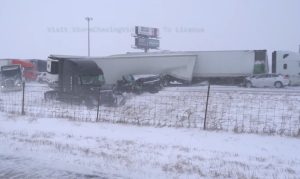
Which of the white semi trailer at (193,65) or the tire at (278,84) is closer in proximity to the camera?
the tire at (278,84)

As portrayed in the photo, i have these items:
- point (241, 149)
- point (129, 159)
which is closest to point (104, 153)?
point (129, 159)

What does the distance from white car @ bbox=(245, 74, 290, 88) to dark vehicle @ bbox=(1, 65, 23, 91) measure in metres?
20.4

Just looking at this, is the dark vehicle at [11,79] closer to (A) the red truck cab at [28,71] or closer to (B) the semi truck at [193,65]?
(B) the semi truck at [193,65]

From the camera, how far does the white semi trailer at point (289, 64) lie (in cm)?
3331

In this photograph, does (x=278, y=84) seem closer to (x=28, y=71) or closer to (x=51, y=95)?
(x=51, y=95)

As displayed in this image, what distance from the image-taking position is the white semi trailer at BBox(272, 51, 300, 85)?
33.3 metres

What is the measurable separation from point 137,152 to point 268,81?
25665 mm

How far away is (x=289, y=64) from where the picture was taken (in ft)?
110

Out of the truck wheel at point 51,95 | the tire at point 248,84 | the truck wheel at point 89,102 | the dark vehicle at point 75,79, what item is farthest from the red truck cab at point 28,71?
the truck wheel at point 89,102

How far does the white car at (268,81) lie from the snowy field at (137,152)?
22.6 metres

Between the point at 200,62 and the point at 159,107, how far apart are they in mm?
19162

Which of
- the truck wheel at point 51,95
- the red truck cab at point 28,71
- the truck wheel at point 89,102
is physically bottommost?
the truck wheel at point 89,102

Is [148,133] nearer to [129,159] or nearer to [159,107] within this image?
[129,159]

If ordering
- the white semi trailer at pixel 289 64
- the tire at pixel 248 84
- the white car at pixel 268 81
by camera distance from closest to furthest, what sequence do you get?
the white car at pixel 268 81 → the tire at pixel 248 84 → the white semi trailer at pixel 289 64
